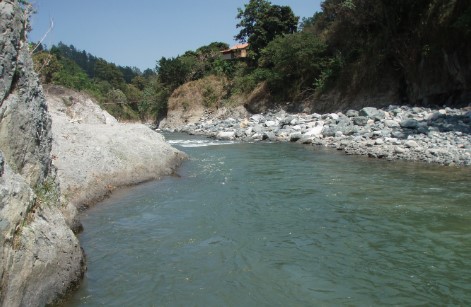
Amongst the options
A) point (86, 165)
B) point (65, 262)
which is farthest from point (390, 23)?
point (65, 262)

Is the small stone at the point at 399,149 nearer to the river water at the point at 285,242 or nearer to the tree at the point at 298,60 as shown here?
the river water at the point at 285,242

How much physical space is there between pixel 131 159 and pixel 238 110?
25.3 metres

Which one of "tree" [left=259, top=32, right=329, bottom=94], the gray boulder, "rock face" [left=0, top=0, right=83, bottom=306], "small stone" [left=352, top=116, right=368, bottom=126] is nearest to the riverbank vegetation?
"tree" [left=259, top=32, right=329, bottom=94]

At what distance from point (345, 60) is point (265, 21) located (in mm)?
12108

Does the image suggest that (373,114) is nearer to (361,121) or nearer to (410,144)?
(361,121)

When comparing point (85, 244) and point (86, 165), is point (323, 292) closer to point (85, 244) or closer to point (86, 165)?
point (85, 244)

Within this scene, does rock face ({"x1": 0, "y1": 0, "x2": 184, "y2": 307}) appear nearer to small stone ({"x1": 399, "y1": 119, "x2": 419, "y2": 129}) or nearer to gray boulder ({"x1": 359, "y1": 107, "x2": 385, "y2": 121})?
small stone ({"x1": 399, "y1": 119, "x2": 419, "y2": 129})

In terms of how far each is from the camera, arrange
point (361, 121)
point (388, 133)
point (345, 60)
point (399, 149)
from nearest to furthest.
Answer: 1. point (399, 149)
2. point (388, 133)
3. point (361, 121)
4. point (345, 60)

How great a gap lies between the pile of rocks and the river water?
226 cm

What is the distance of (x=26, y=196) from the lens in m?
4.31

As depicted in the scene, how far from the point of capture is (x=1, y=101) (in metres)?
4.84

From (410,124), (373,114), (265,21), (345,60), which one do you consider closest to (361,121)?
(373,114)

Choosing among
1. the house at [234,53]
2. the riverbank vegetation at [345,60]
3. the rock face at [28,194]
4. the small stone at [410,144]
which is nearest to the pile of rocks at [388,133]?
the small stone at [410,144]

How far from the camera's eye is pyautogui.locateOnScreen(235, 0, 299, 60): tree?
38188 millimetres
